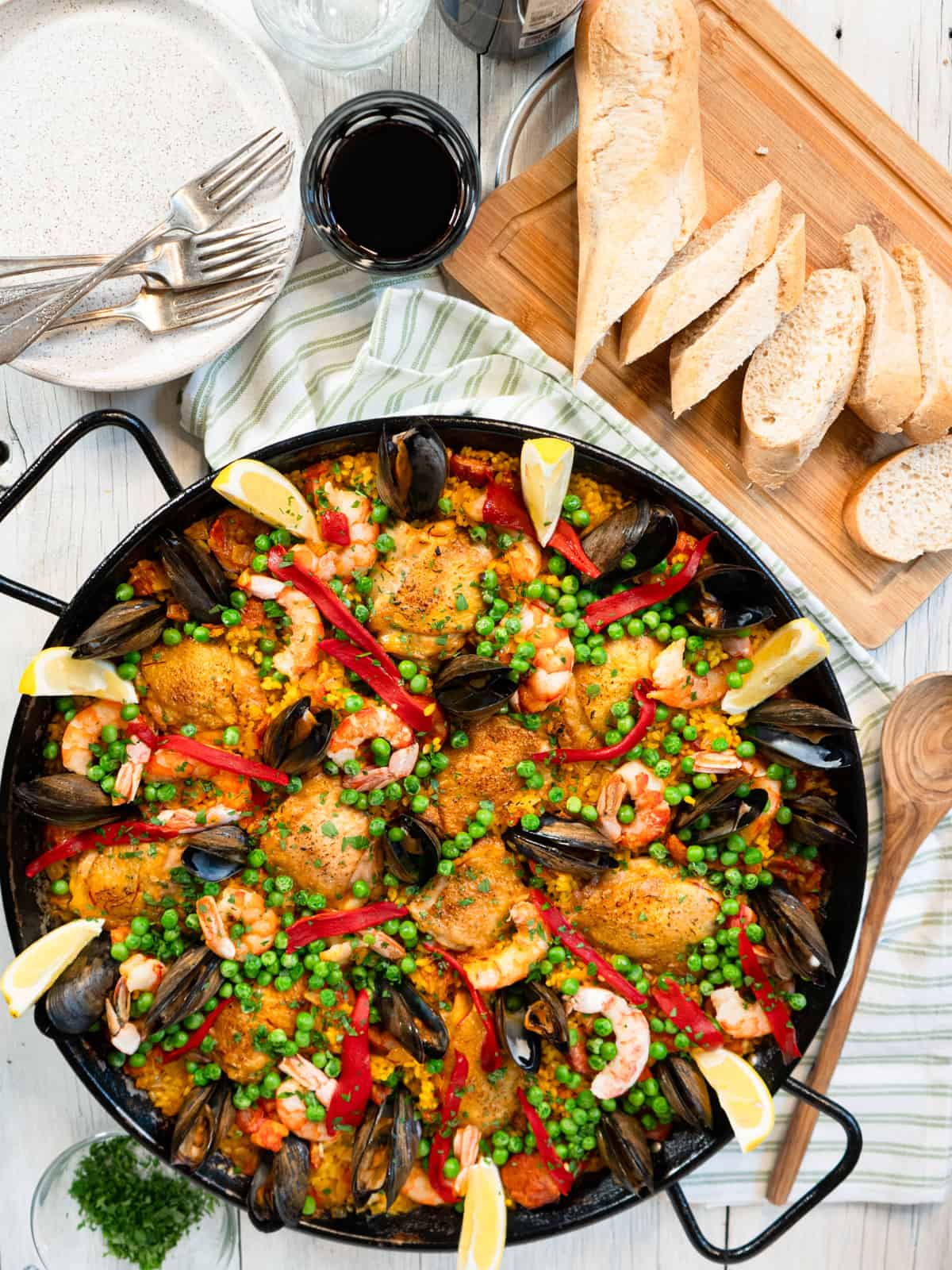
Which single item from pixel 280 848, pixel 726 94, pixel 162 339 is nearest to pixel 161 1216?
pixel 280 848

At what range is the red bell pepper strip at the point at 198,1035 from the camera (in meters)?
3.31

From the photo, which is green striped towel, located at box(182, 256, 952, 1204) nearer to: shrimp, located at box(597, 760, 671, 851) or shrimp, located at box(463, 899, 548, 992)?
shrimp, located at box(597, 760, 671, 851)

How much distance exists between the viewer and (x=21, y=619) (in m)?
3.73

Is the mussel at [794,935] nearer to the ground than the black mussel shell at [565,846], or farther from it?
nearer to the ground

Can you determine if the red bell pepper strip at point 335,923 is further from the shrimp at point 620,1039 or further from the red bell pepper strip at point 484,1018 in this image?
the shrimp at point 620,1039

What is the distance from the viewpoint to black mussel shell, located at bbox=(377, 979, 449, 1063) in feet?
10.4

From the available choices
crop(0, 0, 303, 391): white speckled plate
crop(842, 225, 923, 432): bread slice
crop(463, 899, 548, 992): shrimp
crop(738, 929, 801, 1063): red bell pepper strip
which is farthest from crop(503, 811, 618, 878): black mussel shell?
crop(0, 0, 303, 391): white speckled plate

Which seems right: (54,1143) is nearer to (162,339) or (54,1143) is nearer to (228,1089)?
(228,1089)

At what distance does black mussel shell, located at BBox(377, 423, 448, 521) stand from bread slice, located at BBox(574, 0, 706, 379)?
65cm

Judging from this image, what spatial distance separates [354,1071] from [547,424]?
2.13 meters

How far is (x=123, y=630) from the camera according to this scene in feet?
10.3

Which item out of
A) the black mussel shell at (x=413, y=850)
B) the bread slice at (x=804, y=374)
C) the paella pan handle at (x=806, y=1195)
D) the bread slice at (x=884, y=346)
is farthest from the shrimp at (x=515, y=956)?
the bread slice at (x=884, y=346)

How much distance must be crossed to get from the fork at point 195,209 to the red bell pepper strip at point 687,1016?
9.02ft

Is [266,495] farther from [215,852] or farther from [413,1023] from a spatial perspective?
[413,1023]
